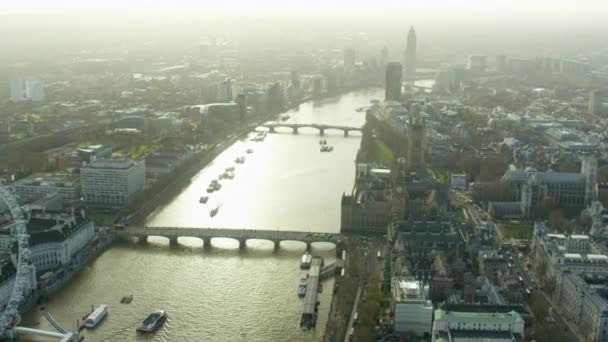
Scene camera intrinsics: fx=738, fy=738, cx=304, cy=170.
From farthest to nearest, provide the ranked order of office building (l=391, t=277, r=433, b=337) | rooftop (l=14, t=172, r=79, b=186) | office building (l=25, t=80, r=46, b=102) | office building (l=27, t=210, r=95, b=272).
→ office building (l=25, t=80, r=46, b=102) → rooftop (l=14, t=172, r=79, b=186) → office building (l=27, t=210, r=95, b=272) → office building (l=391, t=277, r=433, b=337)

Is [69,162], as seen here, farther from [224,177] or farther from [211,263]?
[211,263]

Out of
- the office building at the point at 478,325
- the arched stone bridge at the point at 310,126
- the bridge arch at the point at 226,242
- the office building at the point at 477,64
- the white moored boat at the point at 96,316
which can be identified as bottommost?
the white moored boat at the point at 96,316

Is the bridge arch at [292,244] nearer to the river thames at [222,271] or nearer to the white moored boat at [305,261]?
the river thames at [222,271]

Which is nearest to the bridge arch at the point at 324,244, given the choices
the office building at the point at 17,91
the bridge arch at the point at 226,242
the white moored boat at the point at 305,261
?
the white moored boat at the point at 305,261

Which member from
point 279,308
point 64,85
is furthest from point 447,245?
point 64,85

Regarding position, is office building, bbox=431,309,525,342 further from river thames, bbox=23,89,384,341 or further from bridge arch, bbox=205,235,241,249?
bridge arch, bbox=205,235,241,249

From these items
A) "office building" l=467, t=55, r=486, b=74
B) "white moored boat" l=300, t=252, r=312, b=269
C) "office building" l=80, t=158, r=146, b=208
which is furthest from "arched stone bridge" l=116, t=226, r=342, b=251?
"office building" l=467, t=55, r=486, b=74
